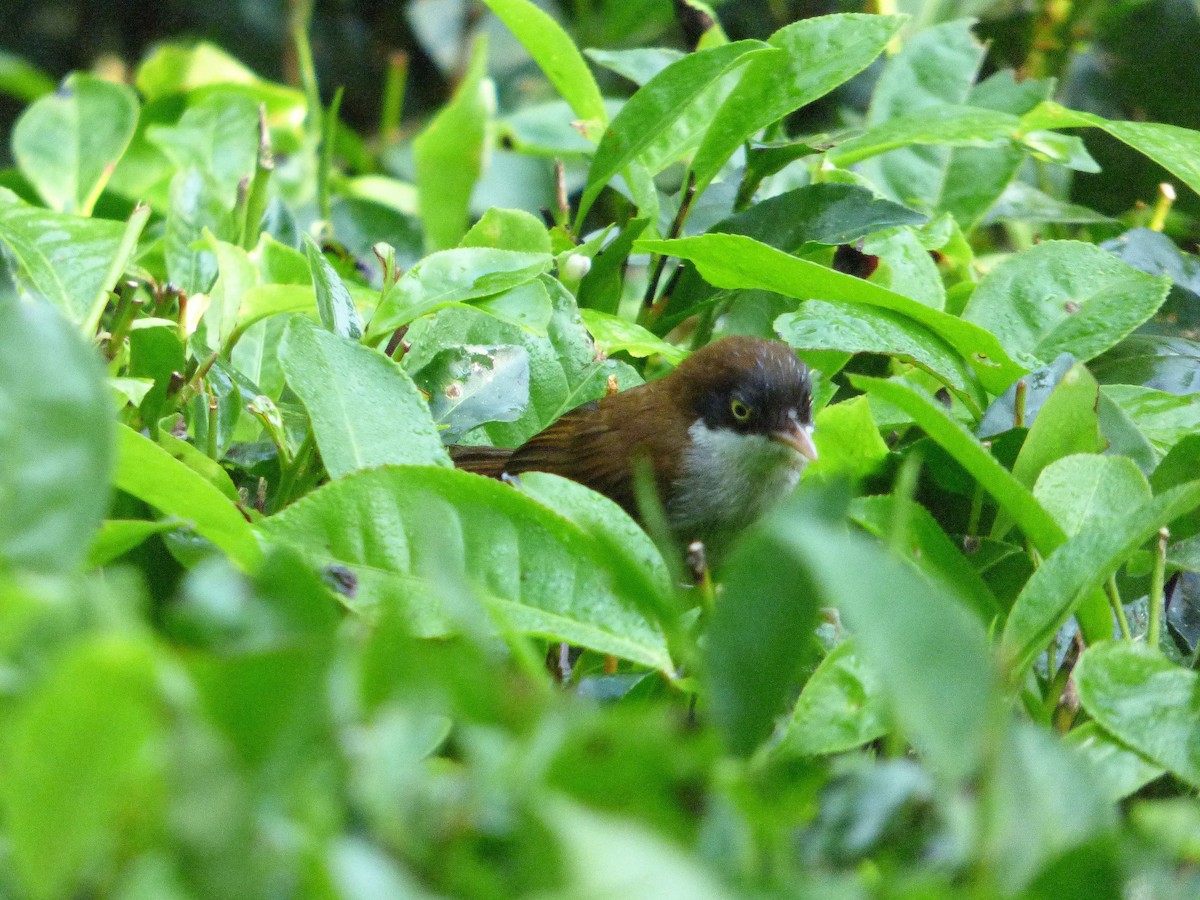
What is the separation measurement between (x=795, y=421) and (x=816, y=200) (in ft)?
2.94

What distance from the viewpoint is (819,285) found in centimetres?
161

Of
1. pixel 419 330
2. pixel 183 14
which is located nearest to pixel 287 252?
pixel 419 330

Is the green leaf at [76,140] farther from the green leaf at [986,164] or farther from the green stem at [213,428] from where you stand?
the green leaf at [986,164]

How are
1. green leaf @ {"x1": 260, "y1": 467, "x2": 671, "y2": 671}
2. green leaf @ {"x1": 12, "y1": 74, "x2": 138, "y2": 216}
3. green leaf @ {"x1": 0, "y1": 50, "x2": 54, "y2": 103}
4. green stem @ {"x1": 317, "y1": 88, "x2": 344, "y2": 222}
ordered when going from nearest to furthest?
1. green leaf @ {"x1": 260, "y1": 467, "x2": 671, "y2": 671}
2. green leaf @ {"x1": 12, "y1": 74, "x2": 138, "y2": 216}
3. green stem @ {"x1": 317, "y1": 88, "x2": 344, "y2": 222}
4. green leaf @ {"x1": 0, "y1": 50, "x2": 54, "y2": 103}

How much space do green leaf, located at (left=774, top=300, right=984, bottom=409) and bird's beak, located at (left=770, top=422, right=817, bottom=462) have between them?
3.34 feet

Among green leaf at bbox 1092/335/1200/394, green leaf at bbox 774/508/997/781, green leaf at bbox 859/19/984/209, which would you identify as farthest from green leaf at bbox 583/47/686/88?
green leaf at bbox 774/508/997/781

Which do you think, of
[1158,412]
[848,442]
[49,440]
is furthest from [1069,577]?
[49,440]

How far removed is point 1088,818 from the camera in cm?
75

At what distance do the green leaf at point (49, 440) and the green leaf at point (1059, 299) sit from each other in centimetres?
121

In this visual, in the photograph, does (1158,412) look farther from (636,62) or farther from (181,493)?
(181,493)

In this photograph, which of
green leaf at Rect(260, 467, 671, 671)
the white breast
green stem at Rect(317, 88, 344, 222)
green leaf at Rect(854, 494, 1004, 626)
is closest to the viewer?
green leaf at Rect(260, 467, 671, 671)

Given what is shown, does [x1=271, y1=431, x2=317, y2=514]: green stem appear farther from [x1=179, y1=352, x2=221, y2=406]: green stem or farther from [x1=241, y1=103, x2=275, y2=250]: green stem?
[x1=241, y1=103, x2=275, y2=250]: green stem

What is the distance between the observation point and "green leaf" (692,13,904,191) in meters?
1.83

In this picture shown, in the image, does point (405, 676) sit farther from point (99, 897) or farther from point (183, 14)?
point (183, 14)
